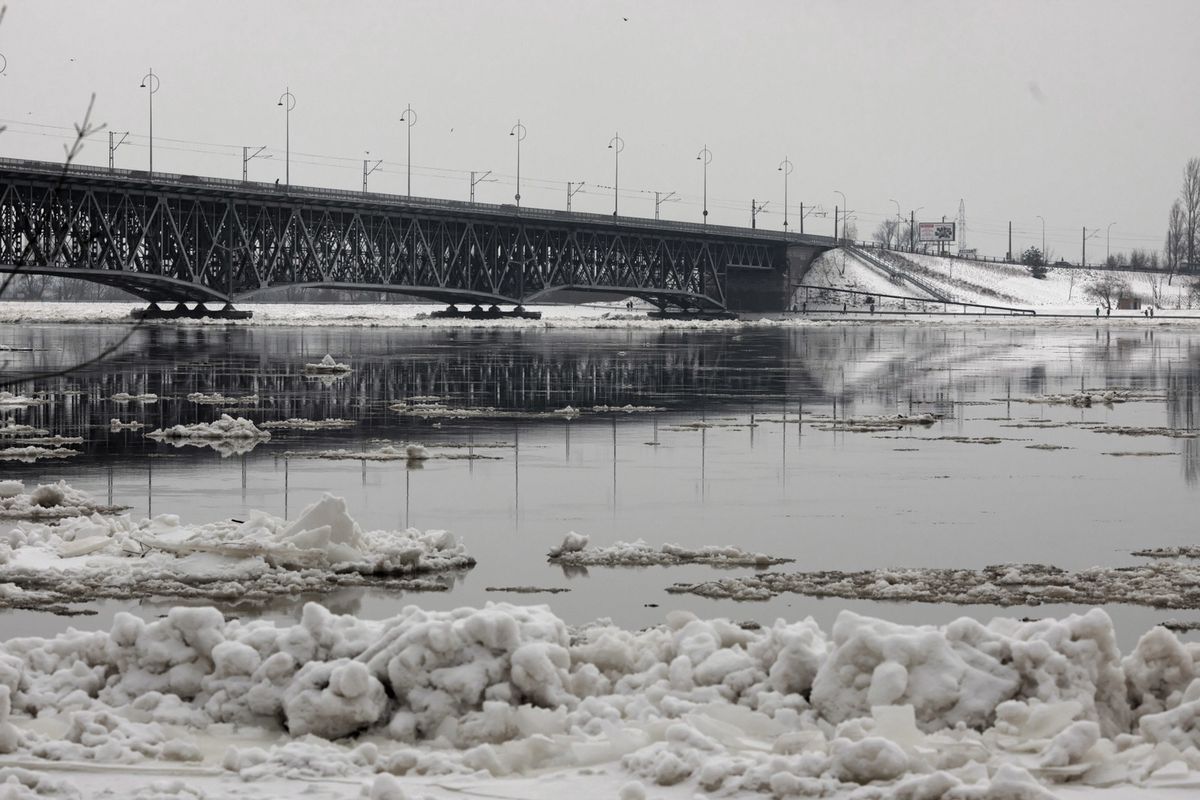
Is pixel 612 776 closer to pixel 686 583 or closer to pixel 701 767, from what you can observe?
pixel 701 767

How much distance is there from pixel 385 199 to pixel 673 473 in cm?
10943

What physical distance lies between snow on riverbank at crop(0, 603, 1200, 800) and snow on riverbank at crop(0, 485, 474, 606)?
312 cm

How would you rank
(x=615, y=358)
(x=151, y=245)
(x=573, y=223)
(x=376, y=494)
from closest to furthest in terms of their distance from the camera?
(x=376, y=494) → (x=615, y=358) → (x=151, y=245) → (x=573, y=223)

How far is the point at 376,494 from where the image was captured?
1677 centimetres

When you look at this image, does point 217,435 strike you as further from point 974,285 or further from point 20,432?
point 974,285

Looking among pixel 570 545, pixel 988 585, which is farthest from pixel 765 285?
pixel 988 585

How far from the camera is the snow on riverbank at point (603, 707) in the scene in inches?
277

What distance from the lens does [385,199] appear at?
126 m

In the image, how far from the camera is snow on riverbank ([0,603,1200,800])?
7047 mm

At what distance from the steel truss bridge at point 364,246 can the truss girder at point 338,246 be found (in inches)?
5.5

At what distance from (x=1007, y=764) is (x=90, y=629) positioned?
5755 millimetres

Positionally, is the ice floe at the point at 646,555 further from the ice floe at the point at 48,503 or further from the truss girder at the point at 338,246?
the truss girder at the point at 338,246

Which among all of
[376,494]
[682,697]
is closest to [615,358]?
[376,494]

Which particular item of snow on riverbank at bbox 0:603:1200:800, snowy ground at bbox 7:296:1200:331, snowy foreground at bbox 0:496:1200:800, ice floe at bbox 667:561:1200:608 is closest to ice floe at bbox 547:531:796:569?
ice floe at bbox 667:561:1200:608
